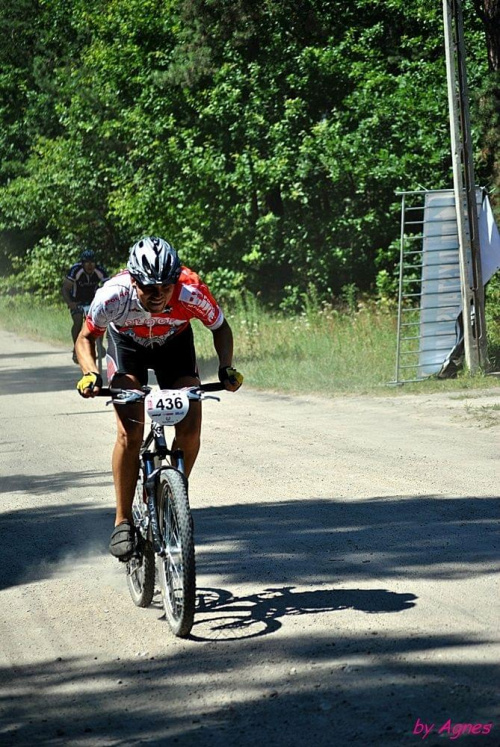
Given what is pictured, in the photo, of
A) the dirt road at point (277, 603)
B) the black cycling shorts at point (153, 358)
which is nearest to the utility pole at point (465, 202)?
the dirt road at point (277, 603)

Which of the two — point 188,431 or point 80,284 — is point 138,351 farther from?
point 80,284

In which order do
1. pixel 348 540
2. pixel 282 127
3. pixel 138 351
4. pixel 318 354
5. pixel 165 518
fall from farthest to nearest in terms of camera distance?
pixel 282 127, pixel 318 354, pixel 348 540, pixel 138 351, pixel 165 518

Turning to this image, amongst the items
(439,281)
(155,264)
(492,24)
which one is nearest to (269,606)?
(155,264)

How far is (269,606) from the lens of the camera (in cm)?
561

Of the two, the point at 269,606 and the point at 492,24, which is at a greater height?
the point at 492,24

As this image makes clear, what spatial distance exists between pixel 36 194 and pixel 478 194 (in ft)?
72.6

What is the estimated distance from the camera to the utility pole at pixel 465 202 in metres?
15.5

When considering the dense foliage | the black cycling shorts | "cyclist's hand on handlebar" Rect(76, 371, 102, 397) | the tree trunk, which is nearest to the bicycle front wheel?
"cyclist's hand on handlebar" Rect(76, 371, 102, 397)

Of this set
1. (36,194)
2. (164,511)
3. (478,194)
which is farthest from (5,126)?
(164,511)

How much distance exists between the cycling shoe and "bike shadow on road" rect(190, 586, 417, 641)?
0.45 meters

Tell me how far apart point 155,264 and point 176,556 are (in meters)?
1.36

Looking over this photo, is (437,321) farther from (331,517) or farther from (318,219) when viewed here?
(318,219)

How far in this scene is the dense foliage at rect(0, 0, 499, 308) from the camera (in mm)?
23797

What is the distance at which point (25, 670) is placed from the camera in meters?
4.95
